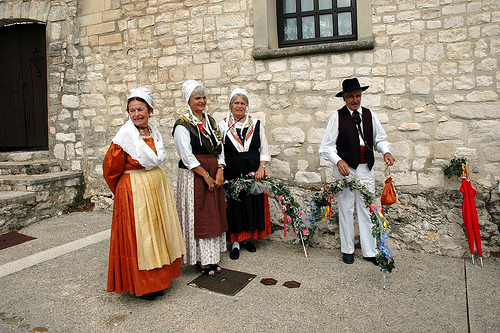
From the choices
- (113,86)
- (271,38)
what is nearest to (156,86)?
(113,86)

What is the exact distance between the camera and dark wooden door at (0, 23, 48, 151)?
259 inches

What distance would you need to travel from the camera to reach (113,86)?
220 inches

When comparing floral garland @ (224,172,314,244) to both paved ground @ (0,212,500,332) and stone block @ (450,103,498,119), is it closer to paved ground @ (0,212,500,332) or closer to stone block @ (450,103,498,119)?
paved ground @ (0,212,500,332)

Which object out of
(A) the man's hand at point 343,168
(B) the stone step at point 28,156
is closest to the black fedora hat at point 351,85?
(A) the man's hand at point 343,168

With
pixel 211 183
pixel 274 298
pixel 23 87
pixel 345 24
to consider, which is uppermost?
pixel 345 24

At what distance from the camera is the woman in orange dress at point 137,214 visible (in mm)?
2812

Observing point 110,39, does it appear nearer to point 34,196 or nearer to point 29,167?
point 29,167

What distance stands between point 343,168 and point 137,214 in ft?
6.44

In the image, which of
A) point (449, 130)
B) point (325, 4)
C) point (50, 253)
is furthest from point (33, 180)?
point (449, 130)

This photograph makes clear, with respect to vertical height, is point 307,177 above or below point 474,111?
below

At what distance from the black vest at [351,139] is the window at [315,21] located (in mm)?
1419

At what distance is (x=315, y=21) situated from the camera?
4.63 m

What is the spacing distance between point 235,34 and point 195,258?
9.81 feet

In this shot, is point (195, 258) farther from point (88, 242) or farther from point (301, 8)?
point (301, 8)
